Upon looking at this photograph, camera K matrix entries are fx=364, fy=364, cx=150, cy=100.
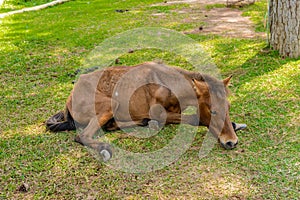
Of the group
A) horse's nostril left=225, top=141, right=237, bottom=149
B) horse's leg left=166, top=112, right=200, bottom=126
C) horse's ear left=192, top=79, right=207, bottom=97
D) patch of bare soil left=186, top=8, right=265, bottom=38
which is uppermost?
horse's ear left=192, top=79, right=207, bottom=97

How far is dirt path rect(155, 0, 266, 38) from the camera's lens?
991cm

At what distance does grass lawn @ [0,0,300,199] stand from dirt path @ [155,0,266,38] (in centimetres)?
60

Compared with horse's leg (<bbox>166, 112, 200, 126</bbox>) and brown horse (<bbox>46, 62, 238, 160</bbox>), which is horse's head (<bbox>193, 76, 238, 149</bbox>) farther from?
horse's leg (<bbox>166, 112, 200, 126</bbox>)

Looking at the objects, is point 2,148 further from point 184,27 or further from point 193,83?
point 184,27

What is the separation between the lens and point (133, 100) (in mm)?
5219

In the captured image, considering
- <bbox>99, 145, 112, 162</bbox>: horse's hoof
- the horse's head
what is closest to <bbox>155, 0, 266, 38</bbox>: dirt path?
the horse's head

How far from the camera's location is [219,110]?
448cm

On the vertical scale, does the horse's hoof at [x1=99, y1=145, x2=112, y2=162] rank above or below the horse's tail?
below

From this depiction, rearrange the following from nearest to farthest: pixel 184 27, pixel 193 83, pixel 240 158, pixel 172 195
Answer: pixel 172 195 → pixel 240 158 → pixel 193 83 → pixel 184 27

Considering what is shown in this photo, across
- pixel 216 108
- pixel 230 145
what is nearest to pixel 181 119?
pixel 216 108

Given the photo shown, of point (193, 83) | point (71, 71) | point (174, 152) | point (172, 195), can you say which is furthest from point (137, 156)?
point (71, 71)

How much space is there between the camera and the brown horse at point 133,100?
4.80 meters

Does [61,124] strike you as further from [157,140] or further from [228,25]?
[228,25]

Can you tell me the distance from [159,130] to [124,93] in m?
0.74
